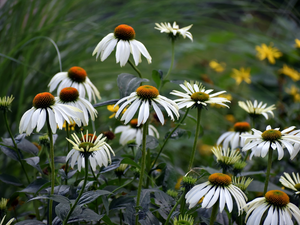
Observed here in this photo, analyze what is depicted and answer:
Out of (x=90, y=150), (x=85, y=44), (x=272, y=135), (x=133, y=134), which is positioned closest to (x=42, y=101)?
(x=90, y=150)

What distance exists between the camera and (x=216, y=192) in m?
0.56

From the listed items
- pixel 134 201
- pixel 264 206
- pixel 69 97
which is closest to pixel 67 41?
pixel 69 97

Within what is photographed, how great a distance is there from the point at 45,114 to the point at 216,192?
0.36m

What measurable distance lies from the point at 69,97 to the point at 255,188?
0.51 metres

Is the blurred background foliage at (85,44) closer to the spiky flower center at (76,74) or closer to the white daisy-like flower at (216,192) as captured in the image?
the spiky flower center at (76,74)

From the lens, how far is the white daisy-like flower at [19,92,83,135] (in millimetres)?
590

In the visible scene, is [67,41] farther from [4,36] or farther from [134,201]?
[134,201]

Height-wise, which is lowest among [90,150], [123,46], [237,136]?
[237,136]

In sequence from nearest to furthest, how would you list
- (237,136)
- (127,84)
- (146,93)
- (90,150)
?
1. (90,150)
2. (146,93)
3. (127,84)
4. (237,136)

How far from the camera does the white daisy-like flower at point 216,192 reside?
1.81 ft

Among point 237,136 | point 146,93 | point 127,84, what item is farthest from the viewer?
point 237,136

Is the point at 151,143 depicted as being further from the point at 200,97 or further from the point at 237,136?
the point at 237,136

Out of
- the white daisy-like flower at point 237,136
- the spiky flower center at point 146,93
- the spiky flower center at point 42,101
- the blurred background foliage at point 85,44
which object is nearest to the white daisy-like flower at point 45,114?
the spiky flower center at point 42,101

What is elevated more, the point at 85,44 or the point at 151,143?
the point at 85,44
